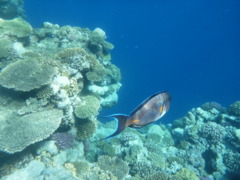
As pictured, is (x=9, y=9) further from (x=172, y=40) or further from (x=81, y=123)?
(x=172, y=40)

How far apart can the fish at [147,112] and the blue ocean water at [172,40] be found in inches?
2708

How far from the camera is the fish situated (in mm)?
2064

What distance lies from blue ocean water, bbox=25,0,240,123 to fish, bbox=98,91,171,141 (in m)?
68.8

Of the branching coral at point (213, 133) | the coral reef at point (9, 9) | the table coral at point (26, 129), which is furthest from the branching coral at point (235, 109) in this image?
the coral reef at point (9, 9)

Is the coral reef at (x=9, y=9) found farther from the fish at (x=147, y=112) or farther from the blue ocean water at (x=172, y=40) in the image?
the blue ocean water at (x=172, y=40)

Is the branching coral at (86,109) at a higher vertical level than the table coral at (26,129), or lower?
higher

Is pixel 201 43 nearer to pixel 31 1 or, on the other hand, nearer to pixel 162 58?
pixel 162 58

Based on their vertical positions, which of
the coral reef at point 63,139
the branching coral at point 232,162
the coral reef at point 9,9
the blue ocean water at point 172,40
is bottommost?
the coral reef at point 63,139

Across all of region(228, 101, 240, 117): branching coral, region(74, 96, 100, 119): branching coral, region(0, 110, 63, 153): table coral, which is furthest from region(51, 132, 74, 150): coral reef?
region(228, 101, 240, 117): branching coral

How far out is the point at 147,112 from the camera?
225 cm

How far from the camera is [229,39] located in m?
113

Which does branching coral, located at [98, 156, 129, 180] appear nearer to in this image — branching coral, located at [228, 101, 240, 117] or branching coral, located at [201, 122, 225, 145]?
branching coral, located at [201, 122, 225, 145]

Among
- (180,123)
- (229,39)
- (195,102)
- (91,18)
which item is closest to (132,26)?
(91,18)

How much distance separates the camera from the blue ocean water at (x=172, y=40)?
84.4 metres
